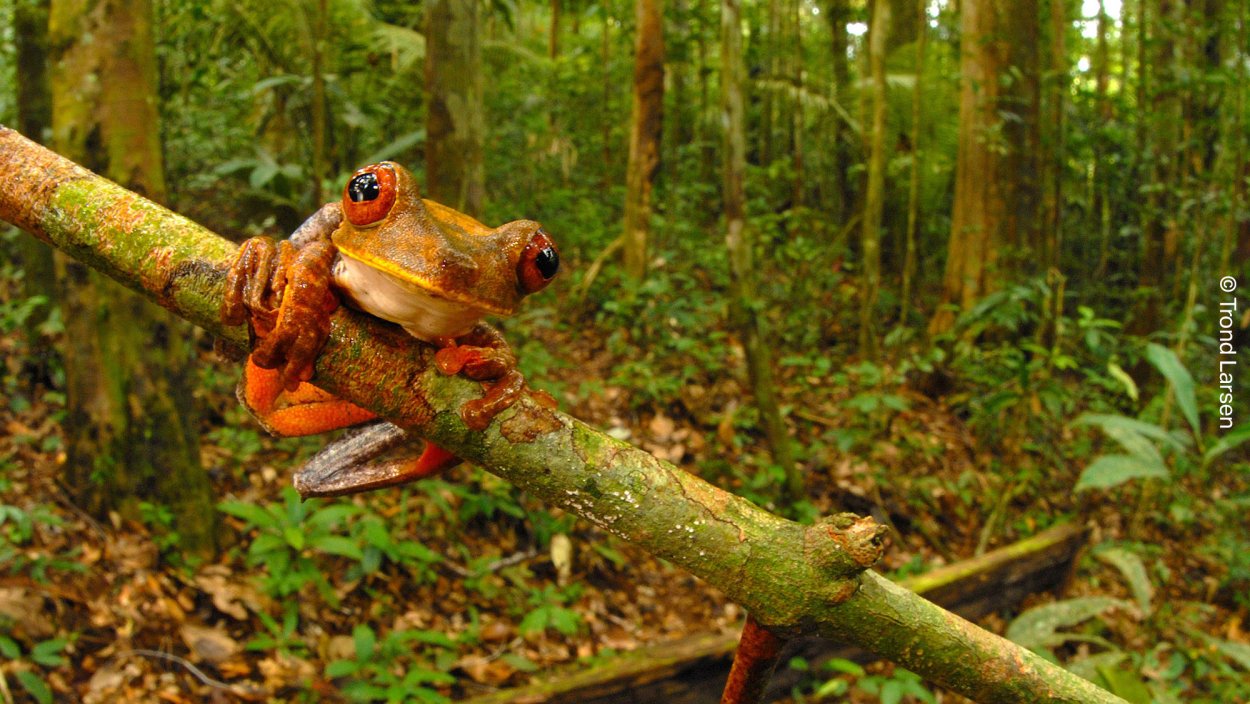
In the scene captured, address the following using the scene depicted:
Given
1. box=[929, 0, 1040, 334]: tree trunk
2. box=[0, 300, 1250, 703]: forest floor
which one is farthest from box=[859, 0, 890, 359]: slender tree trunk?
box=[929, 0, 1040, 334]: tree trunk

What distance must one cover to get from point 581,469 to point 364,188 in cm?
43

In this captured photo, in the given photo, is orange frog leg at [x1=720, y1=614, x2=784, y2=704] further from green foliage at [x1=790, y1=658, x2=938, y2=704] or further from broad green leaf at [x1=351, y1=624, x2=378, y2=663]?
broad green leaf at [x1=351, y1=624, x2=378, y2=663]

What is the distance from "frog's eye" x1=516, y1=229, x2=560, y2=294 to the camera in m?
1.13

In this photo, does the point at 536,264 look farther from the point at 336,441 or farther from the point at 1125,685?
the point at 1125,685

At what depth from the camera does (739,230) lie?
497cm

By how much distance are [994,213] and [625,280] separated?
2.96 metres

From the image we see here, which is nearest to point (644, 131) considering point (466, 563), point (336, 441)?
point (466, 563)

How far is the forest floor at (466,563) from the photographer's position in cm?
353

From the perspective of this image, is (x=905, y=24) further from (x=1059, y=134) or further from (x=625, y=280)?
(x=625, y=280)

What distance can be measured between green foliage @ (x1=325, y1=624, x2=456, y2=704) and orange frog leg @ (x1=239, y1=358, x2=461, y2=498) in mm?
2268

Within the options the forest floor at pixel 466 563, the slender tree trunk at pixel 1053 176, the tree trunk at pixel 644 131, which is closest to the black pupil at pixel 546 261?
the forest floor at pixel 466 563

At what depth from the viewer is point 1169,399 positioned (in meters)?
4.72

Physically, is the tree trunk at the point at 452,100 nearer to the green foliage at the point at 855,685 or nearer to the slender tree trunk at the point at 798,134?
the green foliage at the point at 855,685

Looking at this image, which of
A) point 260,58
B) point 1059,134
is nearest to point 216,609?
point 260,58
